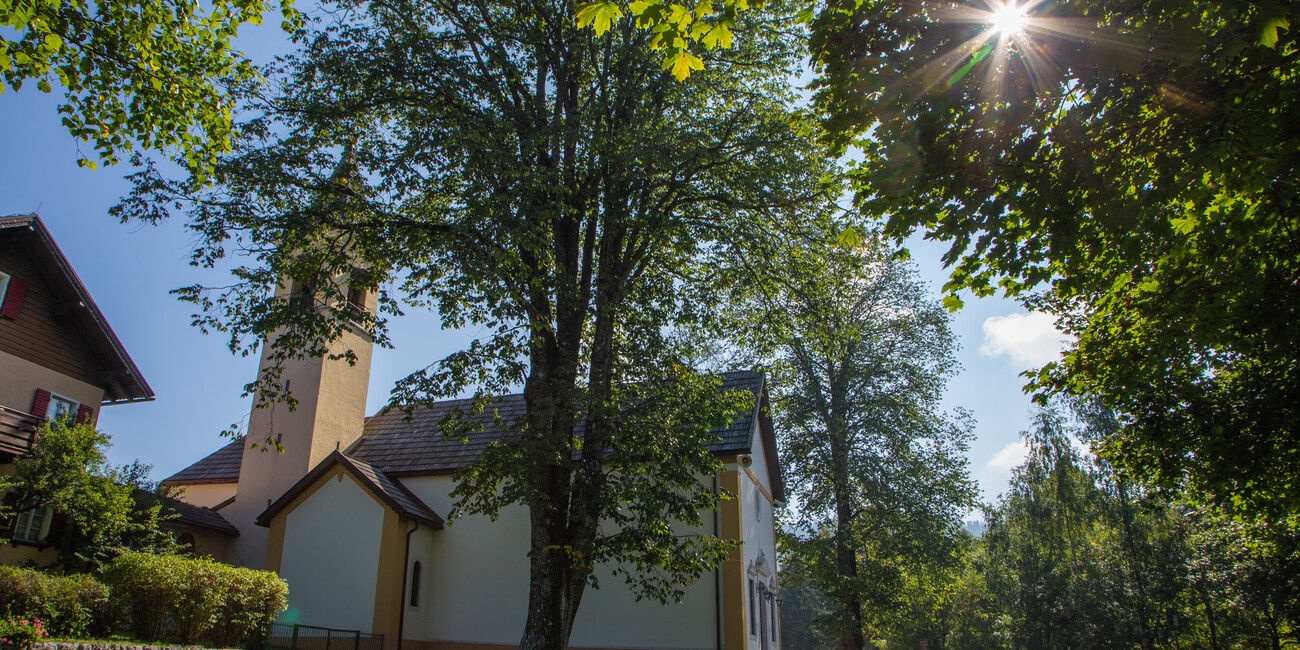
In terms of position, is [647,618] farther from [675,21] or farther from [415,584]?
[675,21]

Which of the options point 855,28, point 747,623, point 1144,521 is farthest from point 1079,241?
point 1144,521

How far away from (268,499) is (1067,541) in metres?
38.0

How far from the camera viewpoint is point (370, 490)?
786 inches

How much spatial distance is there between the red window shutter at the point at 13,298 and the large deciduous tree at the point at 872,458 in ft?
64.0

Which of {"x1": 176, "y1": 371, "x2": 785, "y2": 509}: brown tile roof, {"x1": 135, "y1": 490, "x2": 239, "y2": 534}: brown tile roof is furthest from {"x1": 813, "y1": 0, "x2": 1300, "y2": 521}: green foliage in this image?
{"x1": 135, "y1": 490, "x2": 239, "y2": 534}: brown tile roof

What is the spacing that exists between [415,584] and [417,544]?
1.06 metres

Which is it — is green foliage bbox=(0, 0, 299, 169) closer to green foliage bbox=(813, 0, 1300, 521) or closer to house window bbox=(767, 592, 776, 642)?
green foliage bbox=(813, 0, 1300, 521)

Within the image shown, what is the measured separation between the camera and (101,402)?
65.8 ft

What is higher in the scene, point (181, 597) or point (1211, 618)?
point (181, 597)

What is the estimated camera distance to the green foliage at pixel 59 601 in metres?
11.1

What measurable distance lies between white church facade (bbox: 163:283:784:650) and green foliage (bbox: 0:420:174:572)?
9.59 feet

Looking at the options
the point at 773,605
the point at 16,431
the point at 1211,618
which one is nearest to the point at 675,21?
the point at 16,431

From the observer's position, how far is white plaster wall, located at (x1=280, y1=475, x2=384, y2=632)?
1931 centimetres

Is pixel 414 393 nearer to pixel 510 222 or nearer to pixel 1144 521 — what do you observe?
pixel 510 222
